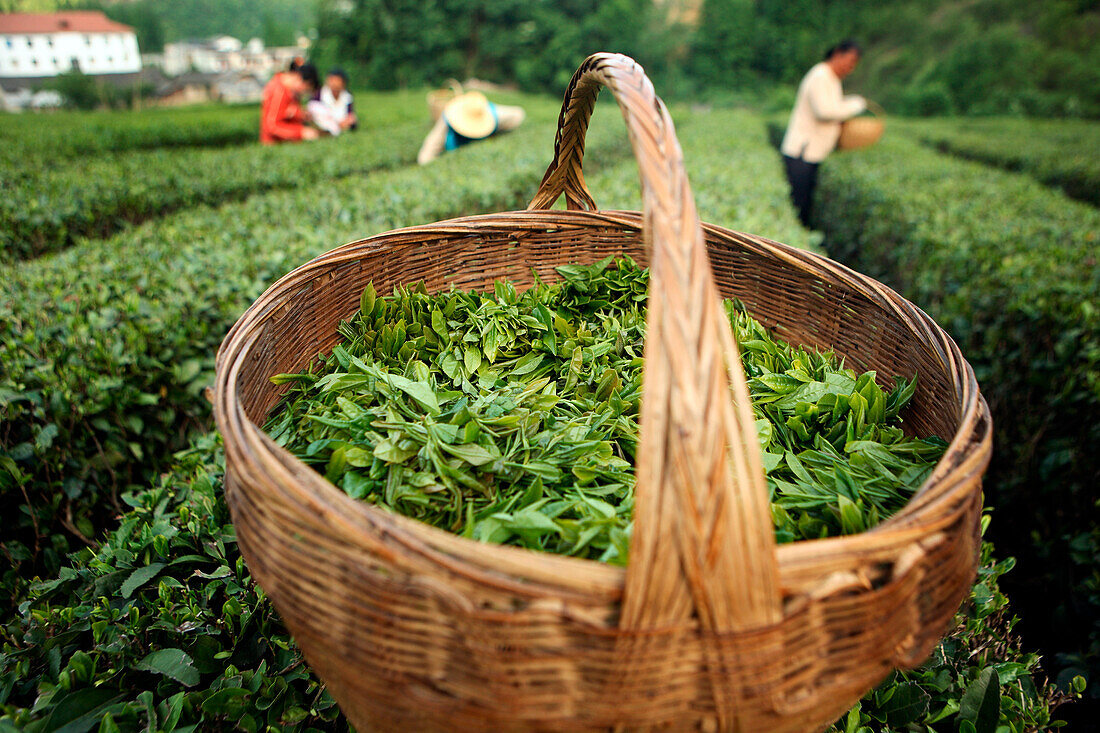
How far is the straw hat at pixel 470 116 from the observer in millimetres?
7438

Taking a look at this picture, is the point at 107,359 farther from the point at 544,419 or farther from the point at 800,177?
the point at 800,177

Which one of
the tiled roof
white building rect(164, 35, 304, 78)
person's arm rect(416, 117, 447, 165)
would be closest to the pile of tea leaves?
person's arm rect(416, 117, 447, 165)

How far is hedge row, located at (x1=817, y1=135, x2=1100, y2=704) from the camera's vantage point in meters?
2.29

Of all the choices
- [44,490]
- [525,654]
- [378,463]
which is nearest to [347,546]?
[525,654]

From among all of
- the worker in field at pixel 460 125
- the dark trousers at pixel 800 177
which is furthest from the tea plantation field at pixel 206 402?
the worker in field at pixel 460 125

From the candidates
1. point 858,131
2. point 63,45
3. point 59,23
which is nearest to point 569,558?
point 858,131

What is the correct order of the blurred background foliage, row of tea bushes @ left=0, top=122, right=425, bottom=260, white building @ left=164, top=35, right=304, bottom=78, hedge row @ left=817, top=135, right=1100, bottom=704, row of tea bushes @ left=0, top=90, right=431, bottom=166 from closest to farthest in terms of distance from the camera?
1. hedge row @ left=817, top=135, right=1100, bottom=704
2. row of tea bushes @ left=0, top=122, right=425, bottom=260
3. row of tea bushes @ left=0, top=90, right=431, bottom=166
4. the blurred background foliage
5. white building @ left=164, top=35, right=304, bottom=78

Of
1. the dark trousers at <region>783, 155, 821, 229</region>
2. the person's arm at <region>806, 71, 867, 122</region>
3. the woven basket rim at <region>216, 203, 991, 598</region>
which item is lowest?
the dark trousers at <region>783, 155, 821, 229</region>

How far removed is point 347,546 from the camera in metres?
0.71

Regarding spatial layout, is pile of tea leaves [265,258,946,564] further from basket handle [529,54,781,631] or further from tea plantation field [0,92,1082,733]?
tea plantation field [0,92,1082,733]

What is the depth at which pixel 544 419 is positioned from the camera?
1.37 metres

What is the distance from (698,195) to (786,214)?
560 millimetres

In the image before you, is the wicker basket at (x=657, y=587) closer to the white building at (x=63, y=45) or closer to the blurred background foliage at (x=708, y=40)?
the white building at (x=63, y=45)

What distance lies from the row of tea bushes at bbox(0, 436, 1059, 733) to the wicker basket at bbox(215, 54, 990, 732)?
0.39 meters
